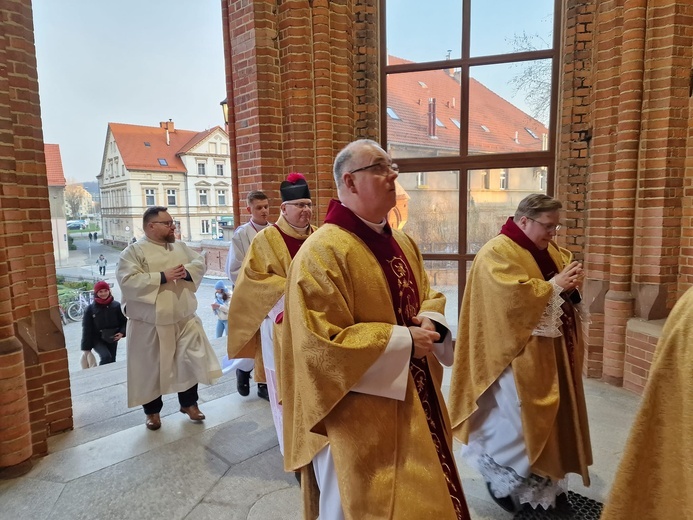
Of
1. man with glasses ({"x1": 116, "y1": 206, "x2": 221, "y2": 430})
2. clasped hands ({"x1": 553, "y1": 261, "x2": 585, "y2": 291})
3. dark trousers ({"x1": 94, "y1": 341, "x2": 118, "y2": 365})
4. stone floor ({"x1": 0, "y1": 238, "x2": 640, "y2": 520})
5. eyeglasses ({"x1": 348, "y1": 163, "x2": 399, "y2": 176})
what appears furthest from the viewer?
dark trousers ({"x1": 94, "y1": 341, "x2": 118, "y2": 365})

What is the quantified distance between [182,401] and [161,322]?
31.4 inches

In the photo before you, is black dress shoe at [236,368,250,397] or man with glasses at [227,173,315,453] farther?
black dress shoe at [236,368,250,397]

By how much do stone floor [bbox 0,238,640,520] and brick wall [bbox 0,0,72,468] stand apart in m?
0.33

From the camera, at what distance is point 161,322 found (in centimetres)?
388

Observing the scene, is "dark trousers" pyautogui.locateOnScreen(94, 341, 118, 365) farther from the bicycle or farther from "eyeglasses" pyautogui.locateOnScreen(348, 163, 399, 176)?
"eyeglasses" pyautogui.locateOnScreen(348, 163, 399, 176)

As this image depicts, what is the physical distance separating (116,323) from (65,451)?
276 centimetres

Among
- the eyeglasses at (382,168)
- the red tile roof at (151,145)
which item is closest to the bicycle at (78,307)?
the red tile roof at (151,145)

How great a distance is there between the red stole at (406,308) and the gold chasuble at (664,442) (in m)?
0.79

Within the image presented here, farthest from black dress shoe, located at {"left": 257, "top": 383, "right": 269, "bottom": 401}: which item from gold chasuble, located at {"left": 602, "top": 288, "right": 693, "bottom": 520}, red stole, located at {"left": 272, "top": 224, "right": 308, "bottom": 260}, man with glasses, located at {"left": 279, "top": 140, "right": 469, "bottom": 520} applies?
gold chasuble, located at {"left": 602, "top": 288, "right": 693, "bottom": 520}

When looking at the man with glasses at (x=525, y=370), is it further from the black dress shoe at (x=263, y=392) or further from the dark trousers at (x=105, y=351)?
the dark trousers at (x=105, y=351)

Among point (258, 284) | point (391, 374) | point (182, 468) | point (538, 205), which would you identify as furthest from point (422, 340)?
point (182, 468)

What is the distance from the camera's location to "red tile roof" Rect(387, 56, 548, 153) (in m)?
5.59

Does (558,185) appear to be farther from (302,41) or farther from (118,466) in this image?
(118,466)

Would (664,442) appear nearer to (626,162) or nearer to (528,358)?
(528,358)
